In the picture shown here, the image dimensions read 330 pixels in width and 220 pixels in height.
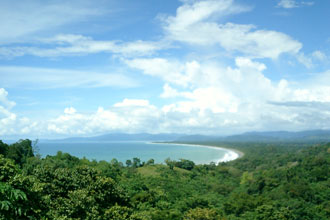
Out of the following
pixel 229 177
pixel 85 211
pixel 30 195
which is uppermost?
pixel 30 195

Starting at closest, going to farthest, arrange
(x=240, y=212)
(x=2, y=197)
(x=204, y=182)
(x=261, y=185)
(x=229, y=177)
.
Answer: (x=2, y=197) → (x=240, y=212) → (x=261, y=185) → (x=204, y=182) → (x=229, y=177)

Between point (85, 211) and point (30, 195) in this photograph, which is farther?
point (85, 211)

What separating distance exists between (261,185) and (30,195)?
173ft

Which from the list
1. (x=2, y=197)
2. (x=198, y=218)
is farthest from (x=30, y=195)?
(x=198, y=218)

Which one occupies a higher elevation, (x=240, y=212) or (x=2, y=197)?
(x=2, y=197)

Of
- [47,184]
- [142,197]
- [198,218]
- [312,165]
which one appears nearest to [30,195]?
[47,184]

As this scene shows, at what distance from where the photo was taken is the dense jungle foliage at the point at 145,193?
8.84m

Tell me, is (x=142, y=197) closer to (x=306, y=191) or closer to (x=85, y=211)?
(x=85, y=211)

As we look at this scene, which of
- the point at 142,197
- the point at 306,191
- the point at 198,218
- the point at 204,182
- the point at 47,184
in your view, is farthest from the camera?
the point at 204,182

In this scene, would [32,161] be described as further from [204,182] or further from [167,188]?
[204,182]

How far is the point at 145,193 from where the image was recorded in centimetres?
3362

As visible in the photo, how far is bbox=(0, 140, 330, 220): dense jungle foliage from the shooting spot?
8844 millimetres

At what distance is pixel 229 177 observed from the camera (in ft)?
241

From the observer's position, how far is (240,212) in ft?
118
